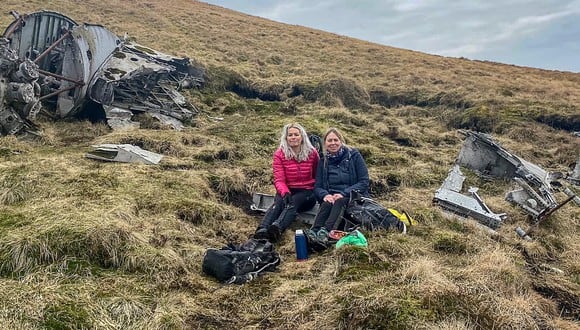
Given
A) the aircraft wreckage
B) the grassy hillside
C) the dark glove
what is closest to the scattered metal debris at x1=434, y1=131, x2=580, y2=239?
the grassy hillside

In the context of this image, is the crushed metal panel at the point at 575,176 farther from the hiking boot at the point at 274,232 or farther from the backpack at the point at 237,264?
the backpack at the point at 237,264

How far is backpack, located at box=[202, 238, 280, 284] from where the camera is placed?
15.2 feet

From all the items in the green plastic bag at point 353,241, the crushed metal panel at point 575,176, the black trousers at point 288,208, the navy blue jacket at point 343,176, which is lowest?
the black trousers at point 288,208

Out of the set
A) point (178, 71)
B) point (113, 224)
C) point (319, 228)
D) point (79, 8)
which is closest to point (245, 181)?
point (319, 228)

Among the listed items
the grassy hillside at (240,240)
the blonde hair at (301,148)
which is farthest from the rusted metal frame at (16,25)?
the blonde hair at (301,148)

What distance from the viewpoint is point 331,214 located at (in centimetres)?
582

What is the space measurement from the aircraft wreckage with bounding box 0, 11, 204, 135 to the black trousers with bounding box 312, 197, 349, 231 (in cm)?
680

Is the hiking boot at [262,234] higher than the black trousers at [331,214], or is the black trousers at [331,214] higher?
the black trousers at [331,214]

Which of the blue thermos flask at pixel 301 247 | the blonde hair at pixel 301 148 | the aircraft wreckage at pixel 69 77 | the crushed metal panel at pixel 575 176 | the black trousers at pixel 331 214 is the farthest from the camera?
the crushed metal panel at pixel 575 176

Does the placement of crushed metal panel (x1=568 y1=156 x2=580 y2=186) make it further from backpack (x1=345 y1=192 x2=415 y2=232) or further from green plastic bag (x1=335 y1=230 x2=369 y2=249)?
green plastic bag (x1=335 y1=230 x2=369 y2=249)

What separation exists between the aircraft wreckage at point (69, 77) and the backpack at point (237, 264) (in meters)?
6.61

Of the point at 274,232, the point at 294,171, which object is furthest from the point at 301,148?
the point at 274,232

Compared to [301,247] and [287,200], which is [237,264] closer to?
[301,247]

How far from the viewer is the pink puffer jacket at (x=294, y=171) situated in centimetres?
649
